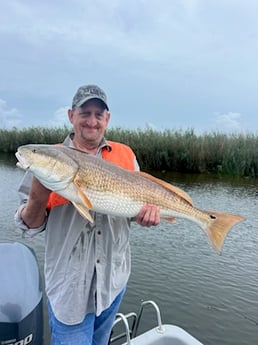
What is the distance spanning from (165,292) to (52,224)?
13.8ft

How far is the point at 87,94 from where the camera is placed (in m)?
2.54

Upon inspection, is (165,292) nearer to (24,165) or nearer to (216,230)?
(216,230)

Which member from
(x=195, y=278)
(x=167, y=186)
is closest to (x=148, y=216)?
(x=167, y=186)

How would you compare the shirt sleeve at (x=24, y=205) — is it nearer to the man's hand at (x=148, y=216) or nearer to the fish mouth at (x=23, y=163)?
the fish mouth at (x=23, y=163)

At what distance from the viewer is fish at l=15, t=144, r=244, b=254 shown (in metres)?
2.31

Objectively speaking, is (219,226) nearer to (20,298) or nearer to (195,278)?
(20,298)

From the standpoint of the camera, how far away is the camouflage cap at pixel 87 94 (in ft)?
8.29

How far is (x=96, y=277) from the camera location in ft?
8.29

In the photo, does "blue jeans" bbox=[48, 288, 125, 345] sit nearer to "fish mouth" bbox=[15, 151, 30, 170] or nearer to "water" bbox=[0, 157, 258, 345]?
"fish mouth" bbox=[15, 151, 30, 170]

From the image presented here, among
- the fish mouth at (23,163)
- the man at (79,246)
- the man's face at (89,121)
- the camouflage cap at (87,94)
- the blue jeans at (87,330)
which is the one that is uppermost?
the camouflage cap at (87,94)

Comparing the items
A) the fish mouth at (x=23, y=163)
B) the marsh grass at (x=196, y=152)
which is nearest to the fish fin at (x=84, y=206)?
the fish mouth at (x=23, y=163)

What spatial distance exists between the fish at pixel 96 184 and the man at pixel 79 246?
0.42ft

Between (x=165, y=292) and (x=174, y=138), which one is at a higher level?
(x=174, y=138)

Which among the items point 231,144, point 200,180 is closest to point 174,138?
point 231,144
